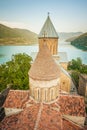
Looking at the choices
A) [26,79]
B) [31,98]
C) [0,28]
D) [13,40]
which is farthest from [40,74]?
[13,40]

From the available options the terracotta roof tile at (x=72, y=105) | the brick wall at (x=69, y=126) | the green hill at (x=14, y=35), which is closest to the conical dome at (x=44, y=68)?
the terracotta roof tile at (x=72, y=105)

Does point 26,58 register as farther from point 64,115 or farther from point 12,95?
point 64,115

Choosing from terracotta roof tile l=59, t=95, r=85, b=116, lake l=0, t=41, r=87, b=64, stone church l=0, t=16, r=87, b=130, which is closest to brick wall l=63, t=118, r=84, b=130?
stone church l=0, t=16, r=87, b=130

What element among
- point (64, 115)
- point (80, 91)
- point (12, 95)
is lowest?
point (80, 91)

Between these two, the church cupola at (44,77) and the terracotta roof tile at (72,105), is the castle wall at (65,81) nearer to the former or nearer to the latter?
the terracotta roof tile at (72,105)

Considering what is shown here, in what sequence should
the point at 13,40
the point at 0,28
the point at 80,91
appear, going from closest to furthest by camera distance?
the point at 80,91, the point at 0,28, the point at 13,40

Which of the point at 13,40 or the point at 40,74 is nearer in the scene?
the point at 40,74

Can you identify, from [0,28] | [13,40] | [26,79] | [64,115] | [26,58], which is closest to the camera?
[64,115]
